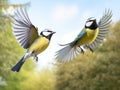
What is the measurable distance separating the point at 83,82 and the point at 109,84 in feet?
3.79

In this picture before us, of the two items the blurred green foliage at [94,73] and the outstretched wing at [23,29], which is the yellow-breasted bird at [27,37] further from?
the blurred green foliage at [94,73]

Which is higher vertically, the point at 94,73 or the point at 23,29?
the point at 23,29

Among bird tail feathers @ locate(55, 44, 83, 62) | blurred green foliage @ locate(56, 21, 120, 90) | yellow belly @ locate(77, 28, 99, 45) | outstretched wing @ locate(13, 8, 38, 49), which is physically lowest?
blurred green foliage @ locate(56, 21, 120, 90)

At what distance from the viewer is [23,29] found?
3.59ft

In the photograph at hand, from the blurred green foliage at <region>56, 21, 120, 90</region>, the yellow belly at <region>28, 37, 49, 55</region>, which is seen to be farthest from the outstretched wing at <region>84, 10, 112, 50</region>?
the blurred green foliage at <region>56, 21, 120, 90</region>

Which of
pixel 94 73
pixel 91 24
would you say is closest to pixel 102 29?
pixel 91 24

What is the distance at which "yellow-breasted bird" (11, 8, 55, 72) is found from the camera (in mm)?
1070

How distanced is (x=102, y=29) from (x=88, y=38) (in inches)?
2.8

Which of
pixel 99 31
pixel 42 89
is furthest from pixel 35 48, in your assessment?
pixel 42 89

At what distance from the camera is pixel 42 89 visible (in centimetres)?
2602

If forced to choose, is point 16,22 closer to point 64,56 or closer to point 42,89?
point 64,56

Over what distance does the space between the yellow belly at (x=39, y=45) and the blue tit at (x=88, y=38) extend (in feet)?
0.15

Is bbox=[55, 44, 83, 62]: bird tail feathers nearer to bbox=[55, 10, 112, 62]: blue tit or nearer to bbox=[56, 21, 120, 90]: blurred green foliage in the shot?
bbox=[55, 10, 112, 62]: blue tit

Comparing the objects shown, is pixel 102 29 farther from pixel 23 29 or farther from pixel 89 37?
pixel 23 29
